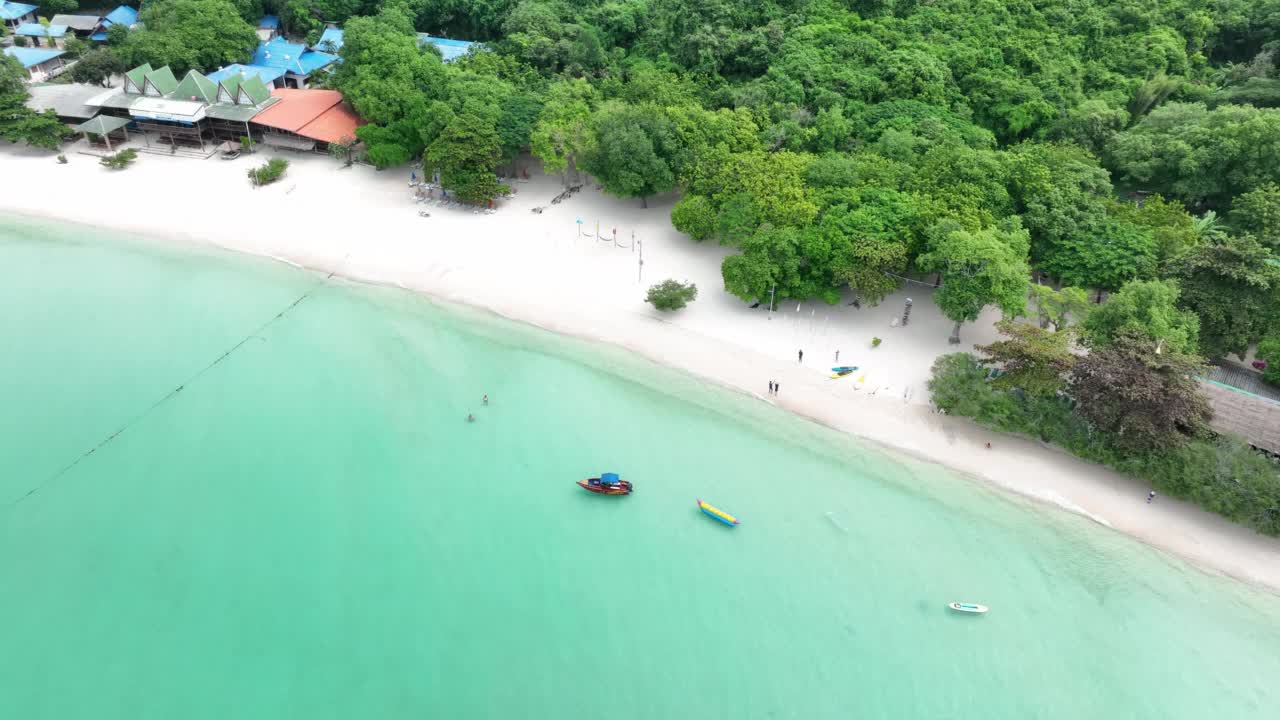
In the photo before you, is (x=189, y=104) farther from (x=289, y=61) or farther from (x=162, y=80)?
(x=289, y=61)

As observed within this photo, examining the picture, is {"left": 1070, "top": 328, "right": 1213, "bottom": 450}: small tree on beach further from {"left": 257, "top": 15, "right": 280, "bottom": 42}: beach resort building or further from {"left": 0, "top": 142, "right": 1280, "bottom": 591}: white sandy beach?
{"left": 257, "top": 15, "right": 280, "bottom": 42}: beach resort building

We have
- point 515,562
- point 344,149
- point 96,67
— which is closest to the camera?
point 515,562

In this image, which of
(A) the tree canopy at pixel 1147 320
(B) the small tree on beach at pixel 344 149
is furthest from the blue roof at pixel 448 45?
(A) the tree canopy at pixel 1147 320

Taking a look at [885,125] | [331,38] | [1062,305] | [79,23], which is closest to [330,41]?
[331,38]

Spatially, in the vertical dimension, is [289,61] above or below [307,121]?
above

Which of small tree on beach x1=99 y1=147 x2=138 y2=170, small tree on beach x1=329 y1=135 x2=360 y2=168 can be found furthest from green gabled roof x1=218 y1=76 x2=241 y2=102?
small tree on beach x1=329 y1=135 x2=360 y2=168
